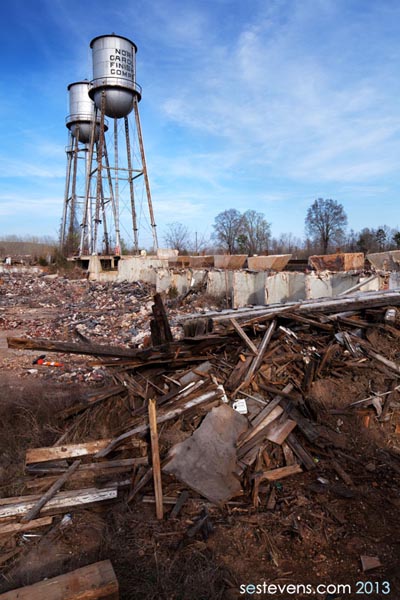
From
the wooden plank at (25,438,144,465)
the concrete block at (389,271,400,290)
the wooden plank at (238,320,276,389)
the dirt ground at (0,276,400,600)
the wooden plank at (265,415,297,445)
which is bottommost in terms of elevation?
the dirt ground at (0,276,400,600)

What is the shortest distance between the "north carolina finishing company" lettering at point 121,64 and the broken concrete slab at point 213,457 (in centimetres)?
2147

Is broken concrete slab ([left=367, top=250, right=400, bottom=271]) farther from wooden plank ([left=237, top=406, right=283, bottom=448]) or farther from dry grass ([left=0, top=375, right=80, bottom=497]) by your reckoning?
dry grass ([left=0, top=375, right=80, bottom=497])

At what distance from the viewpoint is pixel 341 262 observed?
9.46 metres

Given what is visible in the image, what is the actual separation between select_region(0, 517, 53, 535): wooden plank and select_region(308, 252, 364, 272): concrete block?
8.05m

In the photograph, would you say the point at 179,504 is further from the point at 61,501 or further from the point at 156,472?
the point at 61,501

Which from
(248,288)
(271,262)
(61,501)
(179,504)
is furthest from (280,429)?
(271,262)

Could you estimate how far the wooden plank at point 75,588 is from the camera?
222cm

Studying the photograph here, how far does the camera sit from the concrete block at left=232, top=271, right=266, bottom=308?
1050 cm

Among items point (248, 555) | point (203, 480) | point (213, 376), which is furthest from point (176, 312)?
point (248, 555)

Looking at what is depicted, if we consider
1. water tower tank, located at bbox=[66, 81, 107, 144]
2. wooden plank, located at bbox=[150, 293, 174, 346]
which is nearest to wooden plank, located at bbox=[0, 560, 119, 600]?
wooden plank, located at bbox=[150, 293, 174, 346]

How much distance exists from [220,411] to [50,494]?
1626 mm

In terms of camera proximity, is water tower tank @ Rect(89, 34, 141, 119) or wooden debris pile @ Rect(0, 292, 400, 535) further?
water tower tank @ Rect(89, 34, 141, 119)

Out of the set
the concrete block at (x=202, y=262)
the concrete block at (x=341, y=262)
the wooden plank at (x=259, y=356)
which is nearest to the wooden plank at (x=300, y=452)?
the wooden plank at (x=259, y=356)

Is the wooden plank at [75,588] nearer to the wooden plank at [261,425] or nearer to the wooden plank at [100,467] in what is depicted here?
the wooden plank at [100,467]
